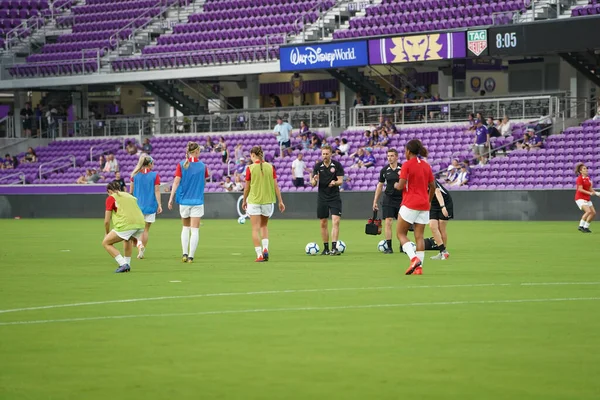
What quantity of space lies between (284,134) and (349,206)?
7.36 meters

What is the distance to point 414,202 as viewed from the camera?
52.7 ft

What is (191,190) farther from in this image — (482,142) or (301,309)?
(482,142)

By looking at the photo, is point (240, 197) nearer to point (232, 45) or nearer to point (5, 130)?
point (232, 45)

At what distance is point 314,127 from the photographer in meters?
47.9

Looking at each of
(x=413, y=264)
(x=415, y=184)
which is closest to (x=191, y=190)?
(x=415, y=184)

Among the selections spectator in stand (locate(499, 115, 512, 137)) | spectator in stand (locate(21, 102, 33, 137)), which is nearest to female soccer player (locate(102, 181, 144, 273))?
spectator in stand (locate(499, 115, 512, 137))

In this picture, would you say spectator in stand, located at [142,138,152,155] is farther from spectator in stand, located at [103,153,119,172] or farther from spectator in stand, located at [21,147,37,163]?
spectator in stand, located at [21,147,37,163]

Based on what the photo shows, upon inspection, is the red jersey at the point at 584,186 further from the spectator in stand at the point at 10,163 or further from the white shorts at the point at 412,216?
the spectator in stand at the point at 10,163

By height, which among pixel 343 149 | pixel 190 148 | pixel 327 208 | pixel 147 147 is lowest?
pixel 327 208

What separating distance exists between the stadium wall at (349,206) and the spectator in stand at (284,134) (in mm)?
4752

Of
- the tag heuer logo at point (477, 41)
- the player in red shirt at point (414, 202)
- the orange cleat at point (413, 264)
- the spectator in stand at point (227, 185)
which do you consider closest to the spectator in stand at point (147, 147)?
the spectator in stand at point (227, 185)

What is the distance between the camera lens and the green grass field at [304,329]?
8.07 metres

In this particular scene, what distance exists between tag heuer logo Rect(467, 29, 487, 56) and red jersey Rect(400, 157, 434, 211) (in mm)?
24861

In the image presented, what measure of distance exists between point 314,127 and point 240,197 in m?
7.33
